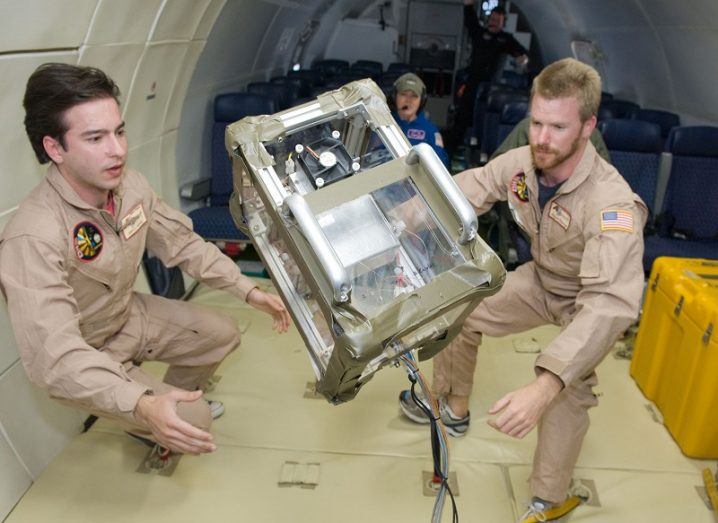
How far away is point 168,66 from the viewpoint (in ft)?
11.0

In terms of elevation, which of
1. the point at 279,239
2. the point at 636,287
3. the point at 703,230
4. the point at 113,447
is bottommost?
the point at 113,447

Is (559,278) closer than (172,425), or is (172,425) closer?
(172,425)

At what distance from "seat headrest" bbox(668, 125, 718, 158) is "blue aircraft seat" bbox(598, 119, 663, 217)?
106 mm

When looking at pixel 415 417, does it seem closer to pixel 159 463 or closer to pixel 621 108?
pixel 159 463

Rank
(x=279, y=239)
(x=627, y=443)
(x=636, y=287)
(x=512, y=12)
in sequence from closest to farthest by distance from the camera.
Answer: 1. (x=279, y=239)
2. (x=636, y=287)
3. (x=627, y=443)
4. (x=512, y=12)

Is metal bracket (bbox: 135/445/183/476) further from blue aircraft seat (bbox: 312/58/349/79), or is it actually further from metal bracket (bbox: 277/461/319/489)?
blue aircraft seat (bbox: 312/58/349/79)

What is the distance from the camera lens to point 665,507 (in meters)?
2.17

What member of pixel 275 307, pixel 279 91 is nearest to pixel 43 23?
pixel 275 307

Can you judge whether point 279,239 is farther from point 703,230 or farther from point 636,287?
point 703,230

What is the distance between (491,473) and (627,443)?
0.66 meters

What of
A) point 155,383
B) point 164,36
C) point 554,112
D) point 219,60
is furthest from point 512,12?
point 155,383

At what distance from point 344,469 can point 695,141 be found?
3.10 m

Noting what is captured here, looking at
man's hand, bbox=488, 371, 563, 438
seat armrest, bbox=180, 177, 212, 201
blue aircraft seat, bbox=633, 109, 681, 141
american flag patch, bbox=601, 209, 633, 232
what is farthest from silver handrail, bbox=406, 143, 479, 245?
blue aircraft seat, bbox=633, 109, 681, 141

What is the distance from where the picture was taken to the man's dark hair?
66.7 inches
